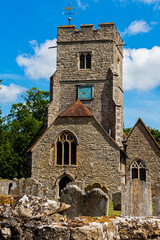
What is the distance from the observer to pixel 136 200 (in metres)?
11.0

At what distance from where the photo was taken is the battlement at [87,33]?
3144 centimetres

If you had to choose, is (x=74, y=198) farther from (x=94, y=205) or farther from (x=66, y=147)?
(x=66, y=147)

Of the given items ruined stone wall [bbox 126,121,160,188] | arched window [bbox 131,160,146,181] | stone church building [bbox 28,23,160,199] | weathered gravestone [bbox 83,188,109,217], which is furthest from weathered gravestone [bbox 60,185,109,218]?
arched window [bbox 131,160,146,181]

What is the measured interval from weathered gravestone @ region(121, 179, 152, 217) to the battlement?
861 inches

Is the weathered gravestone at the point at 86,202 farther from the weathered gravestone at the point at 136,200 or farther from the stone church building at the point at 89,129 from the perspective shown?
the stone church building at the point at 89,129

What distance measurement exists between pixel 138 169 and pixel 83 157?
482 cm

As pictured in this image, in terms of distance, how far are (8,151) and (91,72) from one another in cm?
1063

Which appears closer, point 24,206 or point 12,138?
point 24,206

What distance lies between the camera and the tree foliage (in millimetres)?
34081

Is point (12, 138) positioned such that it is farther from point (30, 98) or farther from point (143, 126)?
point (143, 126)

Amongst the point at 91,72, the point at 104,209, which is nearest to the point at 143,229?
the point at 104,209

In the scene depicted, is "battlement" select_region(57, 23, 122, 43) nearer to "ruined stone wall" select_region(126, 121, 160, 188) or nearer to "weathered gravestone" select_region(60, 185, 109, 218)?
"ruined stone wall" select_region(126, 121, 160, 188)

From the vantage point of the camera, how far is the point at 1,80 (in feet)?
86.2

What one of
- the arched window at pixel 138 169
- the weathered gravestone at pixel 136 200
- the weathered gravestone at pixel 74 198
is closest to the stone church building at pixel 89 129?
the arched window at pixel 138 169
